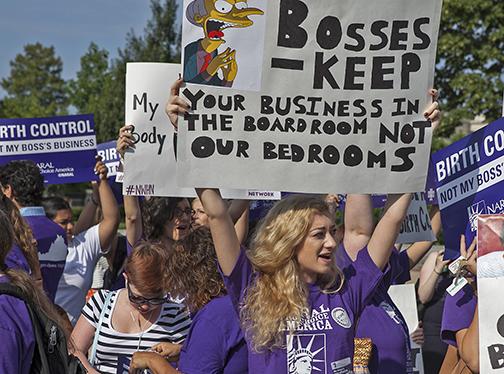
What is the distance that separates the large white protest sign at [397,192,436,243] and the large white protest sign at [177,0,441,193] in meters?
2.36

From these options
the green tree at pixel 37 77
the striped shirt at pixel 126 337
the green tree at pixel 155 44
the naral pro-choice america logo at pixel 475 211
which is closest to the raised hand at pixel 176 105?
the striped shirt at pixel 126 337

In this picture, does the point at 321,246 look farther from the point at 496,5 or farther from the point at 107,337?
the point at 496,5

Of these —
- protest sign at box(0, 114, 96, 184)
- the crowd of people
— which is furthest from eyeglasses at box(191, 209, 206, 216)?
protest sign at box(0, 114, 96, 184)

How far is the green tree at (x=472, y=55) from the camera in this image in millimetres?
26062

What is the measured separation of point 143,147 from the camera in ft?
21.4

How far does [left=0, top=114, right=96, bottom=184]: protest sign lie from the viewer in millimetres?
8484

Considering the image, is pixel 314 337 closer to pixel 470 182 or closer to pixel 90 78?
pixel 470 182

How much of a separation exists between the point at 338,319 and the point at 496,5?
24056 mm

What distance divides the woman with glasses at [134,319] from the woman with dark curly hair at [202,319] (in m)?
0.14

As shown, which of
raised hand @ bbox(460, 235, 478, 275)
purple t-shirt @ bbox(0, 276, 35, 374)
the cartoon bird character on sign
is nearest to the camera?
purple t-shirt @ bbox(0, 276, 35, 374)

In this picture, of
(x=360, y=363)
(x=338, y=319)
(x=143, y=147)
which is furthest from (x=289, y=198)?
(x=143, y=147)

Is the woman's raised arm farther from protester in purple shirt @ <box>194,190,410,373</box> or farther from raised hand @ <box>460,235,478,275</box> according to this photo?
raised hand @ <box>460,235,478,275</box>

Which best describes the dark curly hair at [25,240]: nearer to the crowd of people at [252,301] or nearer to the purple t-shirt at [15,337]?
the crowd of people at [252,301]

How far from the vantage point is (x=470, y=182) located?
472 centimetres
